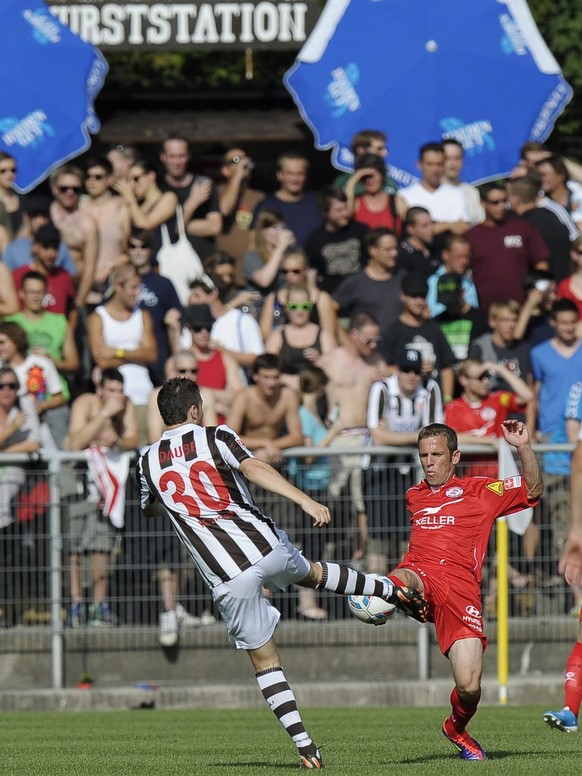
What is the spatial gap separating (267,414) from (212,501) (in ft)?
Result: 18.9

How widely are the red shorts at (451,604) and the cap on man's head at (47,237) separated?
760 cm

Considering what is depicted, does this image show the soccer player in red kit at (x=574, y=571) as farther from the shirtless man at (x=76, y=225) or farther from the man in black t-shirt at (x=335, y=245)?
the shirtless man at (x=76, y=225)

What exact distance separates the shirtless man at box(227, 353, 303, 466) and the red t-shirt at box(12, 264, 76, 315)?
2310 millimetres

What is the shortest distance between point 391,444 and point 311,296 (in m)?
1.93

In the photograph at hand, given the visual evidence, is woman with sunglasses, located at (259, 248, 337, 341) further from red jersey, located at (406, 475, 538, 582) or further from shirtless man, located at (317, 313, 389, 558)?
red jersey, located at (406, 475, 538, 582)

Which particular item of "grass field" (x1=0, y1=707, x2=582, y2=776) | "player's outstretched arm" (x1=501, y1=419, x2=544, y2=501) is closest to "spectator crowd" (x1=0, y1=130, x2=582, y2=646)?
"grass field" (x1=0, y1=707, x2=582, y2=776)

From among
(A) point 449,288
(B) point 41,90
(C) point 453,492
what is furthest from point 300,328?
(C) point 453,492

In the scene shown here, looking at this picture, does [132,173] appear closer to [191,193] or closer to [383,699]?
[191,193]

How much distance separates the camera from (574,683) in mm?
10109

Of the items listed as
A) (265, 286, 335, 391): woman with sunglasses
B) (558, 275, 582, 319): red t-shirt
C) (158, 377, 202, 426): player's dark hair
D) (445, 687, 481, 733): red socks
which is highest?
(558, 275, 582, 319): red t-shirt

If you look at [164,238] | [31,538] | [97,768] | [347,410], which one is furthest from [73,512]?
[97,768]

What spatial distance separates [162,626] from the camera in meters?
14.9

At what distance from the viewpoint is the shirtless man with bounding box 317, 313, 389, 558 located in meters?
15.4

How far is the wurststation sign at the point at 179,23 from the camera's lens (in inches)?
768
